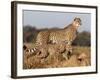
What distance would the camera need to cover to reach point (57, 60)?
2137 mm

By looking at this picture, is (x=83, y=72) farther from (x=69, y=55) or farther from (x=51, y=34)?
(x=51, y=34)

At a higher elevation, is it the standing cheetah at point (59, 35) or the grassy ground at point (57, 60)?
the standing cheetah at point (59, 35)

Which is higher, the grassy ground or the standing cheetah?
the standing cheetah

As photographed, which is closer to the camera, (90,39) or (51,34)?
(51,34)

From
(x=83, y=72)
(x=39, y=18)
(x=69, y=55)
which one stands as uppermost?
(x=39, y=18)

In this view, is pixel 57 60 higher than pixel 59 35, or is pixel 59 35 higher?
pixel 59 35

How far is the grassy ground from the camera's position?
6.66 feet

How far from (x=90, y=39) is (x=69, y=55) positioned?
26 cm

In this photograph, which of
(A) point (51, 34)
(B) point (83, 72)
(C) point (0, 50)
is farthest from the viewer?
(B) point (83, 72)

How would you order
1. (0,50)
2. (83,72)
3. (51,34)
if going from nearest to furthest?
(0,50)
(51,34)
(83,72)

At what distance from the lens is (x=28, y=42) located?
2.02m

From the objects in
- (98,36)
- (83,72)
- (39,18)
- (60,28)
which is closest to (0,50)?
(39,18)

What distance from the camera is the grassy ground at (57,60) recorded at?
2031 millimetres

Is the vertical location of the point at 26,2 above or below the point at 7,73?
above
